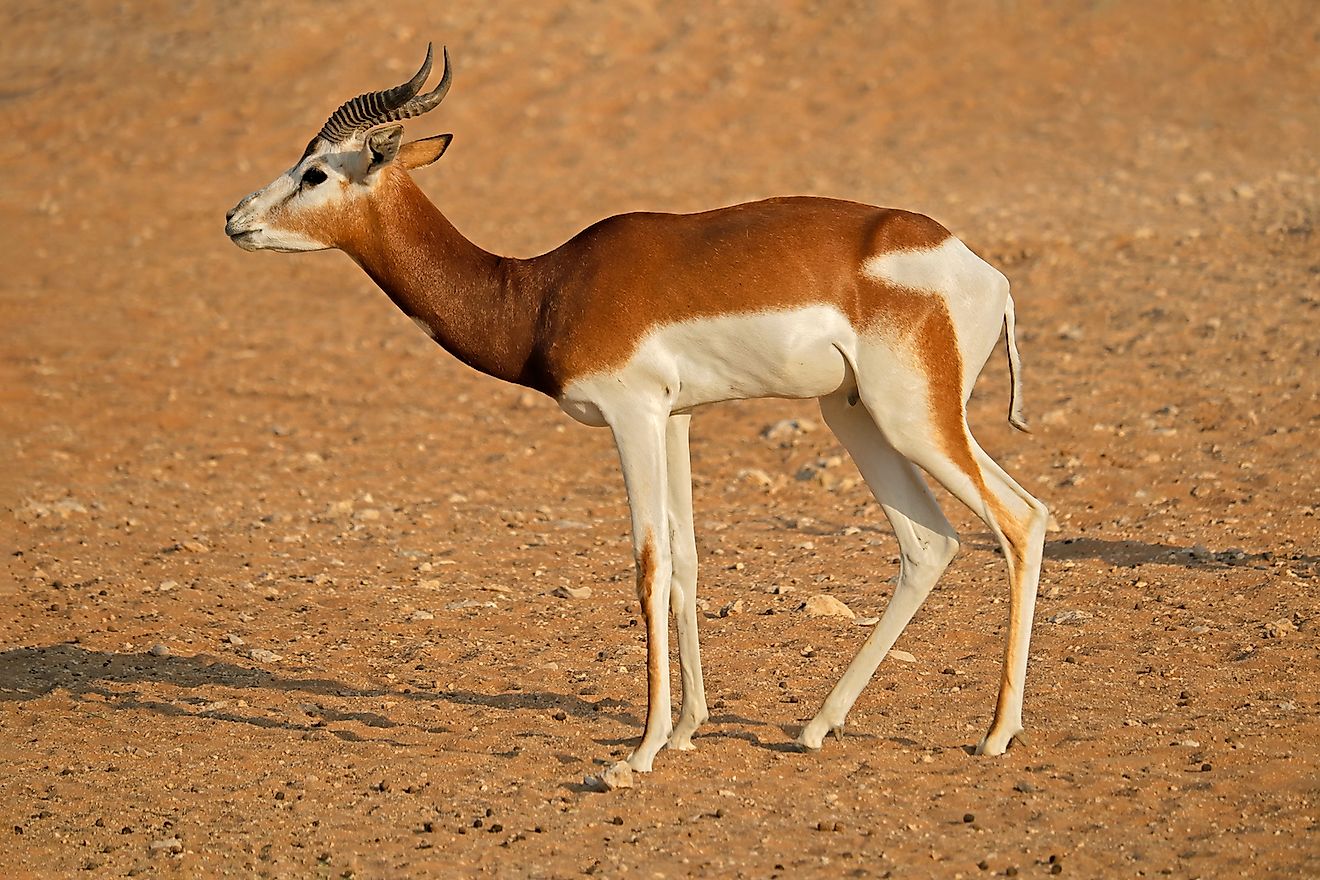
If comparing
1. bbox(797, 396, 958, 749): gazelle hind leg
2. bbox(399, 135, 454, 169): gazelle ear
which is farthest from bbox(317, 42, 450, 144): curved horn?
bbox(797, 396, 958, 749): gazelle hind leg

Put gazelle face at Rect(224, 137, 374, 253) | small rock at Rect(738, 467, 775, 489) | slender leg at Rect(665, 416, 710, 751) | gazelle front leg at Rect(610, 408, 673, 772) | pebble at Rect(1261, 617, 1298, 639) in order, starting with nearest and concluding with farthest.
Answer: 1. gazelle front leg at Rect(610, 408, 673, 772)
2. slender leg at Rect(665, 416, 710, 751)
3. gazelle face at Rect(224, 137, 374, 253)
4. pebble at Rect(1261, 617, 1298, 639)
5. small rock at Rect(738, 467, 775, 489)

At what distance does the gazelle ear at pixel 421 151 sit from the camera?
23.4 feet

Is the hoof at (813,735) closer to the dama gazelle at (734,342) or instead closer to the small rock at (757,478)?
the dama gazelle at (734,342)

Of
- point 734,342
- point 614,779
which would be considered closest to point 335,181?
point 734,342

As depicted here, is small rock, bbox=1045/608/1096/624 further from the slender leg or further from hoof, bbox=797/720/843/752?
the slender leg

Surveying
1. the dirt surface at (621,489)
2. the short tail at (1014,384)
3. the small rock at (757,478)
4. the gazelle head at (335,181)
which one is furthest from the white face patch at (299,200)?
the small rock at (757,478)

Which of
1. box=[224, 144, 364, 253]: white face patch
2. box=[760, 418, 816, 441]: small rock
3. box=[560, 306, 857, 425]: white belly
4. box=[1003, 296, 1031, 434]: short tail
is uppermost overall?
box=[224, 144, 364, 253]: white face patch

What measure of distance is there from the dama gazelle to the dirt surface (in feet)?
2.34

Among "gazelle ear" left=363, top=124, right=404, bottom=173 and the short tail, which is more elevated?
"gazelle ear" left=363, top=124, right=404, bottom=173

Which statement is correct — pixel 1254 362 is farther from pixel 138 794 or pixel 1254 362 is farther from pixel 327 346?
pixel 138 794

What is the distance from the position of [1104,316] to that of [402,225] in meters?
9.12

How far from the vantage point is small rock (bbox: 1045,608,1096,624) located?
28.1 feet

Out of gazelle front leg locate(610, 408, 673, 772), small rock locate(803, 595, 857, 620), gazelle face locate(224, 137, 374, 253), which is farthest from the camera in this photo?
small rock locate(803, 595, 857, 620)

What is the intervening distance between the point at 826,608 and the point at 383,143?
3.51 metres
